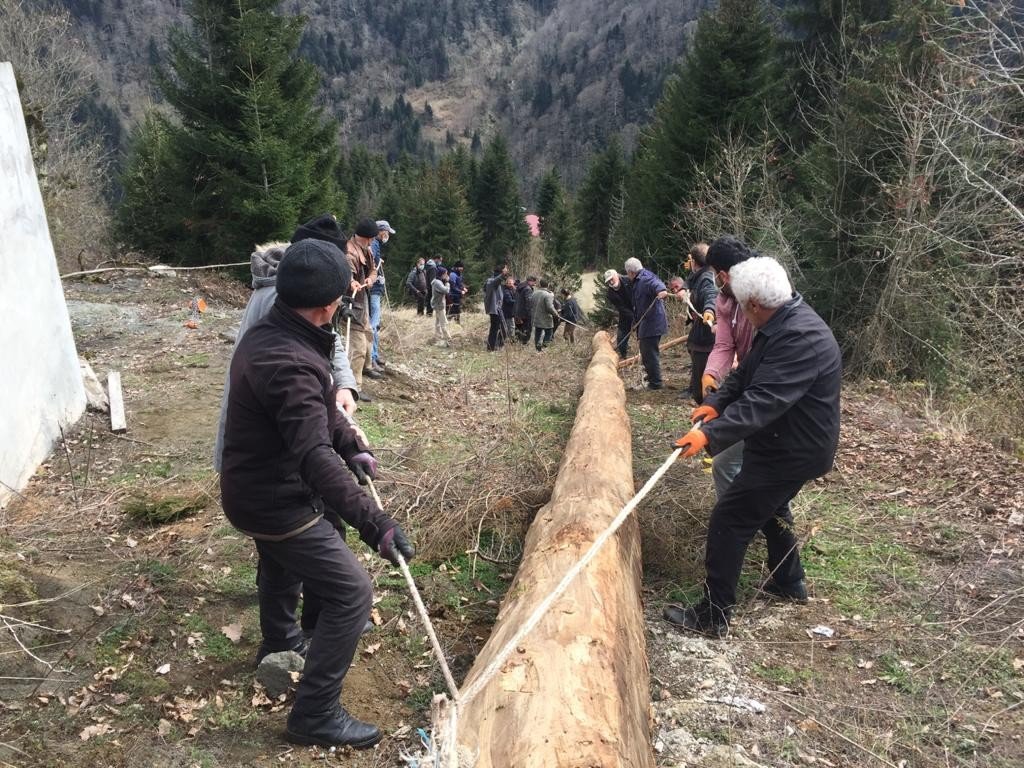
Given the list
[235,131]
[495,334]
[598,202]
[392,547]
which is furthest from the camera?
[598,202]

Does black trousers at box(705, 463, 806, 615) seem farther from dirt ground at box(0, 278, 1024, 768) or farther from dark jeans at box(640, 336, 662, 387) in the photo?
dark jeans at box(640, 336, 662, 387)

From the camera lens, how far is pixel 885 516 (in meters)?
5.25

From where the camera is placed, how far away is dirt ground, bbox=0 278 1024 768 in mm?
3025

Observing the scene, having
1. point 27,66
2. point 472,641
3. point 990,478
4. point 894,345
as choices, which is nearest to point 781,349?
point 472,641

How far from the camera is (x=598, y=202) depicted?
151 feet

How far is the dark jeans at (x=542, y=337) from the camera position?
14.8 metres

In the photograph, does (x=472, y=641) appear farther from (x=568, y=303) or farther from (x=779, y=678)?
(x=568, y=303)

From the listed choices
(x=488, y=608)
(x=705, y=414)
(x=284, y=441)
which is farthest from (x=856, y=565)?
(x=284, y=441)

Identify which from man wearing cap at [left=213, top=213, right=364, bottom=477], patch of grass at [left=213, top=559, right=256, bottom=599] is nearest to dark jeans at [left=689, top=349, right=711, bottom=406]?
man wearing cap at [left=213, top=213, right=364, bottom=477]

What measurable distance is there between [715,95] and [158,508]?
16.3 m

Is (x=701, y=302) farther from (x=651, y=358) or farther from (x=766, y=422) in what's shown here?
(x=766, y=422)

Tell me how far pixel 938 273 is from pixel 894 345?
1.27 m

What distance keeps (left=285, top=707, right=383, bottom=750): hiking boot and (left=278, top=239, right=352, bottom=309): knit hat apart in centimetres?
177

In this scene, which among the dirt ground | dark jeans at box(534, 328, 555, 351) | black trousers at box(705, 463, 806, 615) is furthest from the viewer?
dark jeans at box(534, 328, 555, 351)
